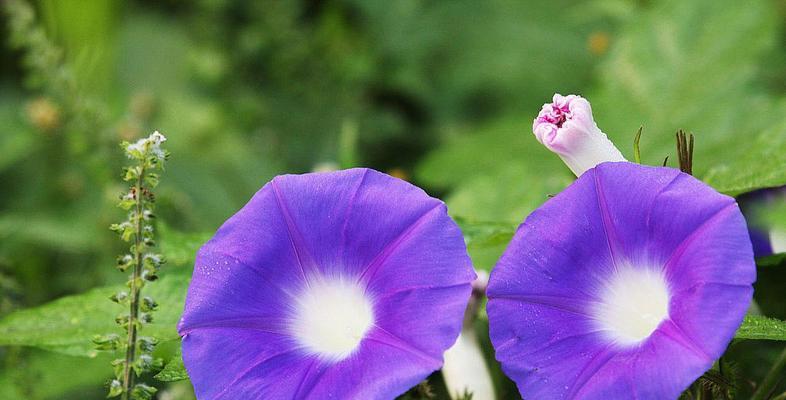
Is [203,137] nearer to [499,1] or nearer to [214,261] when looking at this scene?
[499,1]

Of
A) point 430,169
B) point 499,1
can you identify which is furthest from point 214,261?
point 499,1

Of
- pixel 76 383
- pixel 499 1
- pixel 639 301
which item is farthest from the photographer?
pixel 499 1

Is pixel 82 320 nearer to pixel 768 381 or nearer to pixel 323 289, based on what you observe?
pixel 323 289

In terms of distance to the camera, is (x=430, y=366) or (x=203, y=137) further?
(x=203, y=137)

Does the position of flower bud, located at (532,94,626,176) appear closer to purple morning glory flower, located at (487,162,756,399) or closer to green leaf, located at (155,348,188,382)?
purple morning glory flower, located at (487,162,756,399)

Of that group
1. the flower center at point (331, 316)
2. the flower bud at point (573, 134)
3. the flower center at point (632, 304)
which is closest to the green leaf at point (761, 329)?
the flower center at point (632, 304)

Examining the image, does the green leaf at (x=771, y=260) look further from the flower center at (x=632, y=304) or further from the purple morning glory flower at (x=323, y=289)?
the purple morning glory flower at (x=323, y=289)
